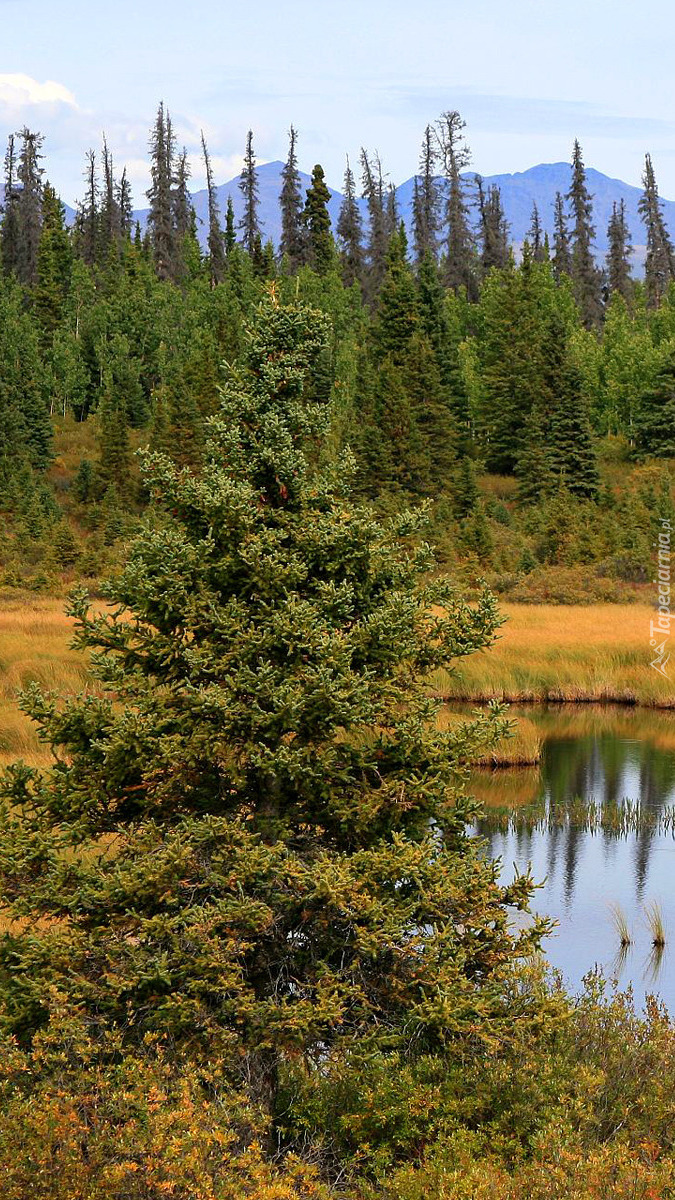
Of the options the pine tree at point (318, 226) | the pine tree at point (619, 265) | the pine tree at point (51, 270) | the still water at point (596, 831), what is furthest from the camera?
the pine tree at point (619, 265)

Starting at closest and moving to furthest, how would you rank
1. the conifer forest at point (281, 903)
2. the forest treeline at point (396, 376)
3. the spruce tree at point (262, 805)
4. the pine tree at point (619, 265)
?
the conifer forest at point (281, 903) < the spruce tree at point (262, 805) < the forest treeline at point (396, 376) < the pine tree at point (619, 265)

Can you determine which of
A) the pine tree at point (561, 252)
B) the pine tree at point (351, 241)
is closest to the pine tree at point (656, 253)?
the pine tree at point (561, 252)

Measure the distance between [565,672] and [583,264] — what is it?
78686mm

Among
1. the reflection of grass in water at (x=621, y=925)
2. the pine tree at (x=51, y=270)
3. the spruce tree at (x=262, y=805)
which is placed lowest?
the reflection of grass in water at (x=621, y=925)

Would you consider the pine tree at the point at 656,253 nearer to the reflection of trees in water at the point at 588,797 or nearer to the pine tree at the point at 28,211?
the pine tree at the point at 28,211

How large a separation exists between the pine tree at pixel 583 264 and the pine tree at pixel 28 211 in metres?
45.2

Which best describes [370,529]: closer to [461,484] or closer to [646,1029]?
[646,1029]

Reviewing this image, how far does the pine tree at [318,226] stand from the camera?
332ft

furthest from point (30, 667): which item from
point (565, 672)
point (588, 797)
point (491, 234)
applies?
point (491, 234)

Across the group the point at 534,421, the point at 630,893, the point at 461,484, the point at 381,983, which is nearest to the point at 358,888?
the point at 381,983

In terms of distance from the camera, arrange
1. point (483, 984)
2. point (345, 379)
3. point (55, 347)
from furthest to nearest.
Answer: point (55, 347) < point (345, 379) < point (483, 984)

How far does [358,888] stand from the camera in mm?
10125

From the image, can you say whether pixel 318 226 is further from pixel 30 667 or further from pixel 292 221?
pixel 30 667

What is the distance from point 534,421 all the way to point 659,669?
39.4 m
